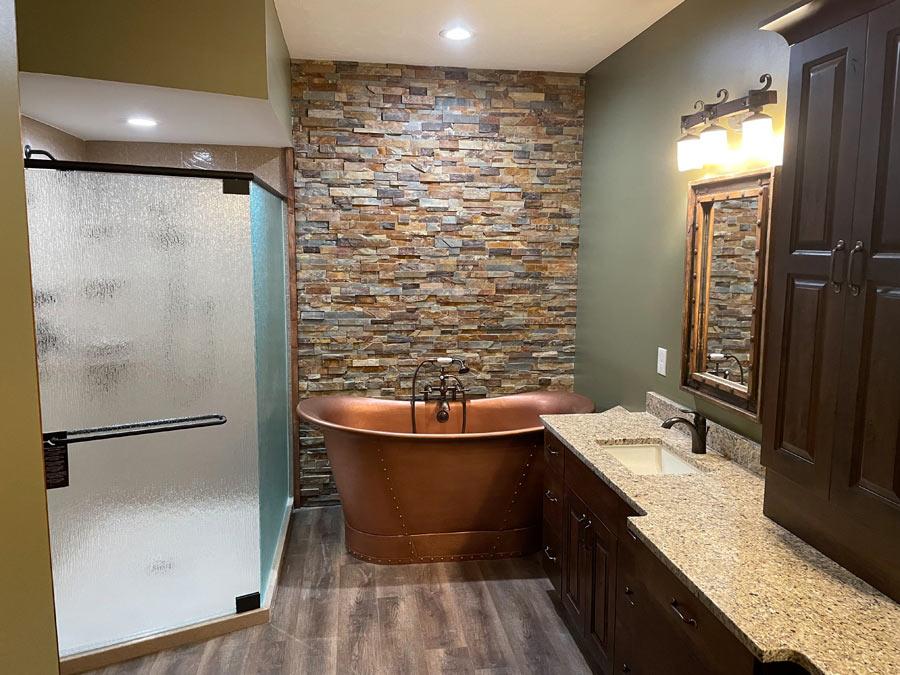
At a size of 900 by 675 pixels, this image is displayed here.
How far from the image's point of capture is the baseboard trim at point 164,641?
261cm

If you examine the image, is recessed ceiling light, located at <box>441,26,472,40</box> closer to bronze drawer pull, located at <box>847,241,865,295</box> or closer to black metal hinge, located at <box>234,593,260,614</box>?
bronze drawer pull, located at <box>847,241,865,295</box>

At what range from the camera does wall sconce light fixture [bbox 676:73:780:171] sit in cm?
233

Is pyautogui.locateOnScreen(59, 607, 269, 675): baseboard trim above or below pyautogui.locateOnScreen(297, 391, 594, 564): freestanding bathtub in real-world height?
below

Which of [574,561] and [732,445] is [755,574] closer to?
[732,445]

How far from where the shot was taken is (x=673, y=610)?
1802 mm

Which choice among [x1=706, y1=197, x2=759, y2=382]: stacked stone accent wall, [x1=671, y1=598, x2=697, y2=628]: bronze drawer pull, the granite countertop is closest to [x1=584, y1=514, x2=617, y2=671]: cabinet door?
the granite countertop

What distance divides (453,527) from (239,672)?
1280 millimetres

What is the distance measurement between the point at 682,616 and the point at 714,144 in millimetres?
1720

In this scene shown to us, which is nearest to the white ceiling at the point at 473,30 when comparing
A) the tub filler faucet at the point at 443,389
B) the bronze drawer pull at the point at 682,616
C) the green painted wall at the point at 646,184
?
the green painted wall at the point at 646,184

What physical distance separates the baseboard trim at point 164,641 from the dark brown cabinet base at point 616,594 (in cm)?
132

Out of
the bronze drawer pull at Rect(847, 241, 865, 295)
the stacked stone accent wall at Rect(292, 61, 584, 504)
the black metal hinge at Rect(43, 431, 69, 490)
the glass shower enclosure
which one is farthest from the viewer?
the stacked stone accent wall at Rect(292, 61, 584, 504)

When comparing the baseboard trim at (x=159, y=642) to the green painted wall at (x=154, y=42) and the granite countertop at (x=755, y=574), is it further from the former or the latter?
the green painted wall at (x=154, y=42)

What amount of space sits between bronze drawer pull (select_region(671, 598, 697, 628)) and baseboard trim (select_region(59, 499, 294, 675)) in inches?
73.7

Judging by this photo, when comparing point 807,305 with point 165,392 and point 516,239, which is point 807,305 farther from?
point 516,239
